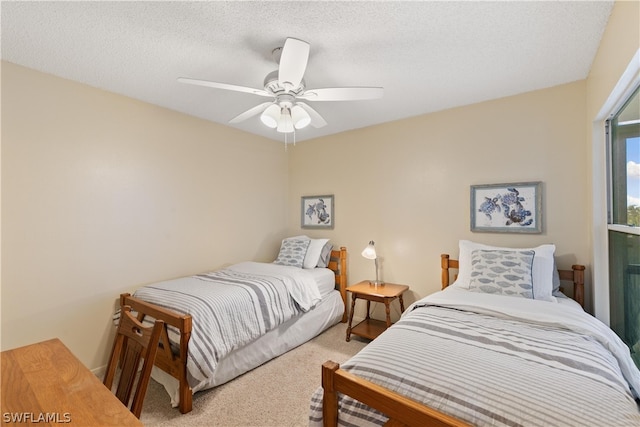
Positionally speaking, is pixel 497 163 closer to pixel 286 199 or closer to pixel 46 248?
Answer: pixel 286 199

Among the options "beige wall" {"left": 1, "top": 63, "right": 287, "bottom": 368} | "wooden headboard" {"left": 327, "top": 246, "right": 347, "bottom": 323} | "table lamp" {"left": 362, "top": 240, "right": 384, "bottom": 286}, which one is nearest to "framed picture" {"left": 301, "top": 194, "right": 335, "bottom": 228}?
"wooden headboard" {"left": 327, "top": 246, "right": 347, "bottom": 323}

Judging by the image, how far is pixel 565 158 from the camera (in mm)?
2410

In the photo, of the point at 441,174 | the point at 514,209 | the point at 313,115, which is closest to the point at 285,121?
the point at 313,115

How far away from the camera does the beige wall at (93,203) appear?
2.11 m

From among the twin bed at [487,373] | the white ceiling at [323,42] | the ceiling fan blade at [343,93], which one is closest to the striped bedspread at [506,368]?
the twin bed at [487,373]

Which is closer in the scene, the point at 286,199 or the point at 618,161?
the point at 618,161

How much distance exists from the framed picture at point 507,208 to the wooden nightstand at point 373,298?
3.36 feet

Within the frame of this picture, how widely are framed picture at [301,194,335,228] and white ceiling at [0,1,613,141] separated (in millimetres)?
1737

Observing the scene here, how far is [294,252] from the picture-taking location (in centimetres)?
360

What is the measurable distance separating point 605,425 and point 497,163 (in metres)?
2.25

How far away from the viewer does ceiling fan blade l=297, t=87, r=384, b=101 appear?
1.81 meters

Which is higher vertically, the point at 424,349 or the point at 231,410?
the point at 424,349

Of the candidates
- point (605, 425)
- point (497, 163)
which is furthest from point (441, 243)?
point (605, 425)

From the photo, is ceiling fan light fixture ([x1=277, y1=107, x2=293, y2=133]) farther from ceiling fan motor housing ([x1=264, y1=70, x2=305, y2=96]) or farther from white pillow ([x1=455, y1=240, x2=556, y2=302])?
white pillow ([x1=455, y1=240, x2=556, y2=302])
